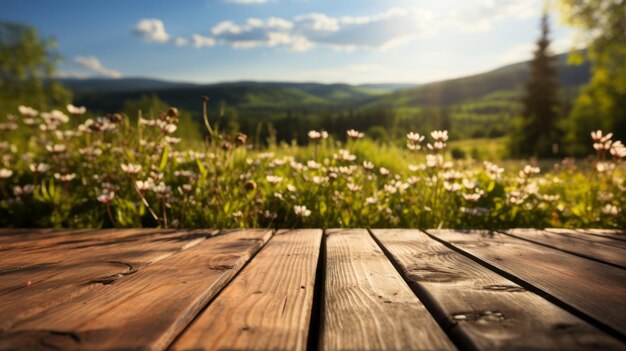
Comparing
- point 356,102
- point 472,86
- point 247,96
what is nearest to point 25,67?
point 247,96

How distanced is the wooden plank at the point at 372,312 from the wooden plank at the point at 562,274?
0.43 meters

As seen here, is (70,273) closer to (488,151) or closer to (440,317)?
(440,317)

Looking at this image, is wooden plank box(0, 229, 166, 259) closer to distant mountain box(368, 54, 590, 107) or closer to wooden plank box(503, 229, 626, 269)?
wooden plank box(503, 229, 626, 269)

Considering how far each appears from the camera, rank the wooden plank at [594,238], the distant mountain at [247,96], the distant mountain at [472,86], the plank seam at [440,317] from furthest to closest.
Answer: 1. the distant mountain at [472,86]
2. the distant mountain at [247,96]
3. the wooden plank at [594,238]
4. the plank seam at [440,317]

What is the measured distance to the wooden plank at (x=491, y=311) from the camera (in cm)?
88

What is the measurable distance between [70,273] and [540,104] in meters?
41.2

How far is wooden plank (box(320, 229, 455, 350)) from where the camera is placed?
2.89 ft

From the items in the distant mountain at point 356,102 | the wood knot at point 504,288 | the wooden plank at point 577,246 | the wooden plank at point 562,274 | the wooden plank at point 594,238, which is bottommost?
the wooden plank at point 594,238

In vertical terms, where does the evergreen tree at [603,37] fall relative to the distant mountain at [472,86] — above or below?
below

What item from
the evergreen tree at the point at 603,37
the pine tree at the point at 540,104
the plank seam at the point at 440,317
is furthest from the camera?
the pine tree at the point at 540,104

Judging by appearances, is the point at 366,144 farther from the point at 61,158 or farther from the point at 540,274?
the point at 540,274

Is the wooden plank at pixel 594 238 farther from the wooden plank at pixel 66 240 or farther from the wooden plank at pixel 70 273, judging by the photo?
the wooden plank at pixel 66 240

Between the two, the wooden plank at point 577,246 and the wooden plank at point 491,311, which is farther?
the wooden plank at point 577,246

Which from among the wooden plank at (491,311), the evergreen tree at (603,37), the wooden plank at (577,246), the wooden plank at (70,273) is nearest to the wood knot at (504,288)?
the wooden plank at (491,311)
